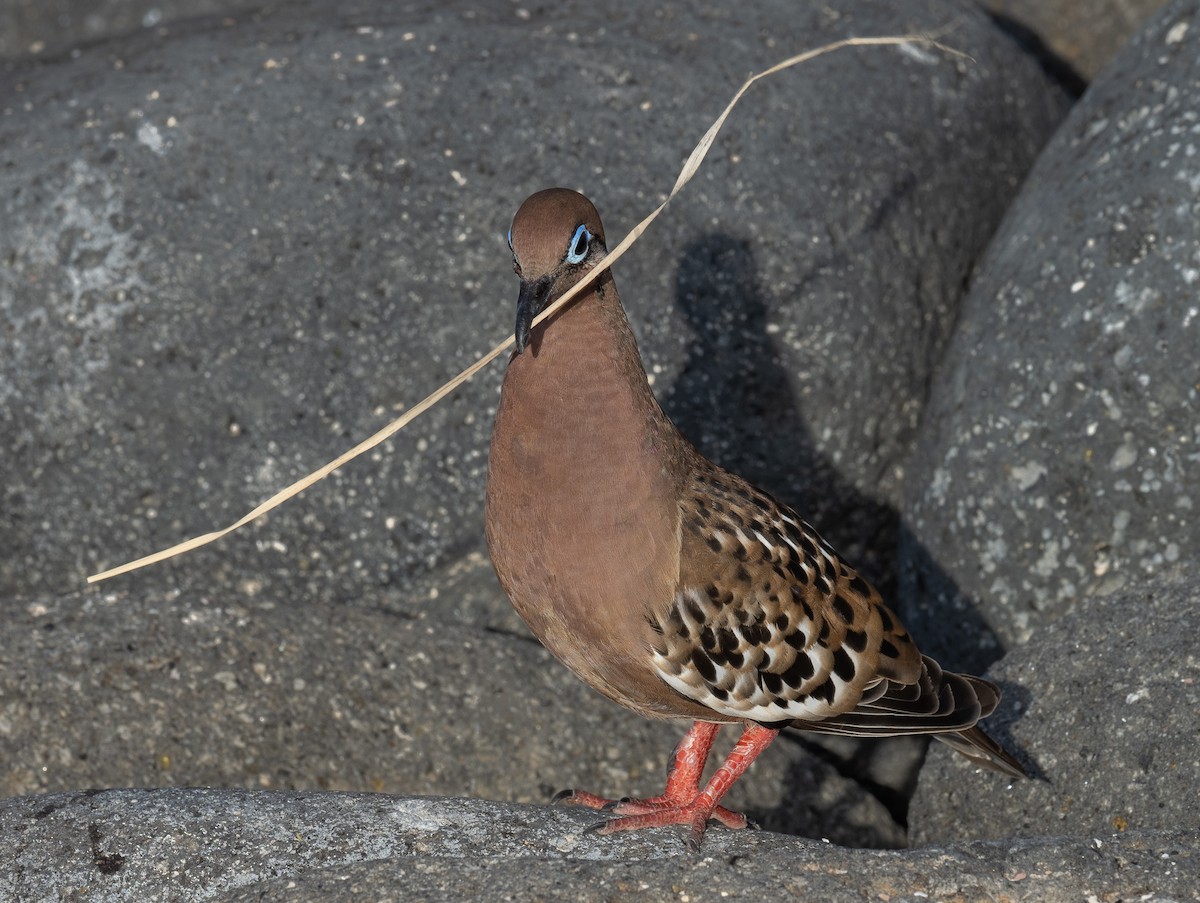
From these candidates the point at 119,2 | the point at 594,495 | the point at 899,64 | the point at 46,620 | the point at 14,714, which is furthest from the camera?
the point at 119,2

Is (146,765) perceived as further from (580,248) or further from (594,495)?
(580,248)

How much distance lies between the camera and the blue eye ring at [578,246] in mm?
3717

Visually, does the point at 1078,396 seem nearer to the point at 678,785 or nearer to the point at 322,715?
the point at 678,785

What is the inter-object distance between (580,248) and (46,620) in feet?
8.92

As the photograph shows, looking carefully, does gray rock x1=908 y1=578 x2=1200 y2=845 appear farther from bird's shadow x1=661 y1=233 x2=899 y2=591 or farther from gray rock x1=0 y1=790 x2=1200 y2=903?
bird's shadow x1=661 y1=233 x2=899 y2=591

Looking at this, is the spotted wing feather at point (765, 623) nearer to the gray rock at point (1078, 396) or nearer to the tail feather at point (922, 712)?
the tail feather at point (922, 712)

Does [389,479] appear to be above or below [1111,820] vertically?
below

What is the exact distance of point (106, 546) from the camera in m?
5.98

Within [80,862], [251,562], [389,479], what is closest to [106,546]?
[251,562]

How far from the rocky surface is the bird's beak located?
6.97 ft

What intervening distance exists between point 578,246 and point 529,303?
0.73 feet

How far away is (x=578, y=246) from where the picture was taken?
3.74 m

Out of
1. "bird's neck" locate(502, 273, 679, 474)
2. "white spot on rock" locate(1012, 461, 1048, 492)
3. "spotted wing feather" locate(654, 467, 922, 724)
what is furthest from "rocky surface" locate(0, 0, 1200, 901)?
"bird's neck" locate(502, 273, 679, 474)

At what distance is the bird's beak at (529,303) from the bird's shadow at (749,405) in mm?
2214
